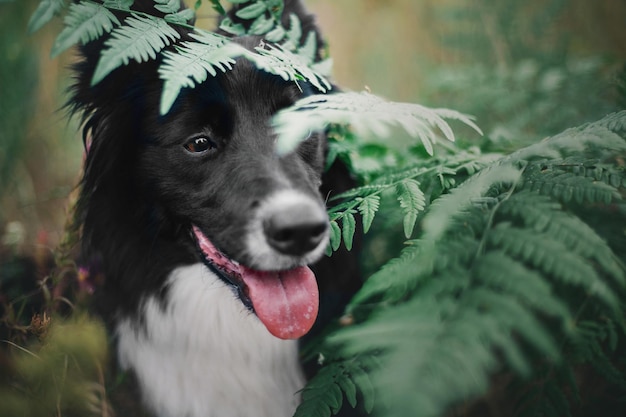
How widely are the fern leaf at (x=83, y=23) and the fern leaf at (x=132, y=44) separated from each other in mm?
44

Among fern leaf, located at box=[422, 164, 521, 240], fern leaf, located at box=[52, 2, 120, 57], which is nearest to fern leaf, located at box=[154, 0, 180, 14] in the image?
fern leaf, located at box=[52, 2, 120, 57]

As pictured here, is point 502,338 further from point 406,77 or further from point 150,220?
point 406,77

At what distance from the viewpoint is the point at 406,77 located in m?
5.25

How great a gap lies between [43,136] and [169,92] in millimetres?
3672

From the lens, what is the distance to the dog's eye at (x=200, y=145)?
2027 millimetres

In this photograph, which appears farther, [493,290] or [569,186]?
[569,186]

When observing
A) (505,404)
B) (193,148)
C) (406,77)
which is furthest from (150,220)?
(406,77)

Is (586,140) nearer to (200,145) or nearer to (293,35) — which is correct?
(293,35)

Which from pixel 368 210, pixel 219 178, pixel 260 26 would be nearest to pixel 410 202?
pixel 368 210

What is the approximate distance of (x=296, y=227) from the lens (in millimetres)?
1620

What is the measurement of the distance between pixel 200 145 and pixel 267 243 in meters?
0.61

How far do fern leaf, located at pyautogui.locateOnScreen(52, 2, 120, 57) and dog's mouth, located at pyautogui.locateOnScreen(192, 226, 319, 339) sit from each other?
100 cm

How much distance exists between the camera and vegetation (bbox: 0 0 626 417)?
3.34ft

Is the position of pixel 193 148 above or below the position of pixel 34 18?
below
